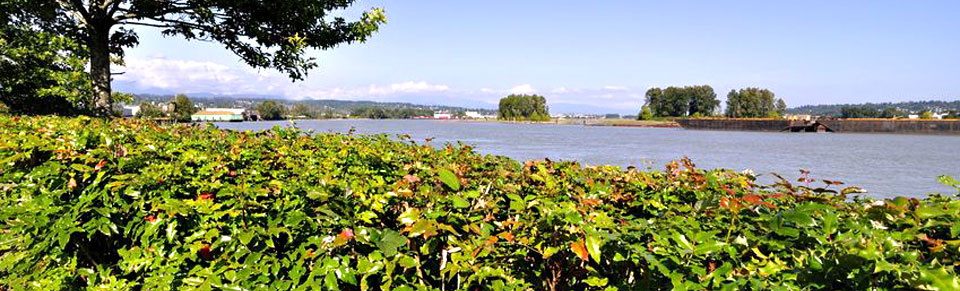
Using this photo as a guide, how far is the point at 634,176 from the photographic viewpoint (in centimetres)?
266

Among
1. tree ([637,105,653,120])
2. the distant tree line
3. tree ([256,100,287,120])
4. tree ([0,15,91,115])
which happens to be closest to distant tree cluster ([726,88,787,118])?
the distant tree line

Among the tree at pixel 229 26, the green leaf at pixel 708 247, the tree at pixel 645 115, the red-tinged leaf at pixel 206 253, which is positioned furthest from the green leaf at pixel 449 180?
the tree at pixel 645 115

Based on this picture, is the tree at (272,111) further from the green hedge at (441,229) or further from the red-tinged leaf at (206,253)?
the red-tinged leaf at (206,253)

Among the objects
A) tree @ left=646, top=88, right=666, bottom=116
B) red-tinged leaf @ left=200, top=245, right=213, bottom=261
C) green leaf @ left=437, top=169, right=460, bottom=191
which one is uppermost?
tree @ left=646, top=88, right=666, bottom=116

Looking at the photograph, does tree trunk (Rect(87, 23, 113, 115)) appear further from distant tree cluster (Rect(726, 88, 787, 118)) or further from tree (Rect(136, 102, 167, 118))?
distant tree cluster (Rect(726, 88, 787, 118))

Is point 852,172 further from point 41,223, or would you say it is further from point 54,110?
point 54,110

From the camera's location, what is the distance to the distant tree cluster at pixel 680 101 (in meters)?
128

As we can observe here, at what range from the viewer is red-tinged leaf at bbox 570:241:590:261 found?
1.47 meters

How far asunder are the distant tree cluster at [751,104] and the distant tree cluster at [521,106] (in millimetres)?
47267

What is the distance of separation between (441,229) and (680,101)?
137386 millimetres

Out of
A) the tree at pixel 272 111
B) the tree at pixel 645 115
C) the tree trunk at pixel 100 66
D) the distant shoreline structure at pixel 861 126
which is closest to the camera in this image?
the tree trunk at pixel 100 66

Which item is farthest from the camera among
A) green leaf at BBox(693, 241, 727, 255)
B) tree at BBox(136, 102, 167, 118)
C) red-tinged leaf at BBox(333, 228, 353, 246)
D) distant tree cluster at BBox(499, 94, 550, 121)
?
distant tree cluster at BBox(499, 94, 550, 121)

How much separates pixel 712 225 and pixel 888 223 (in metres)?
0.62

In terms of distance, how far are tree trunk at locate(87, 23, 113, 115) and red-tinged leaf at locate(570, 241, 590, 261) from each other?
37.4 ft
